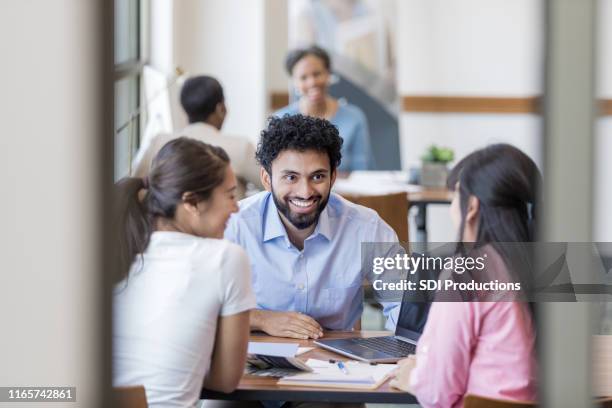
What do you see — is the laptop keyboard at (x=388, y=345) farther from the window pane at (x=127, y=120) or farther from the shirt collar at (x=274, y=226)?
the window pane at (x=127, y=120)

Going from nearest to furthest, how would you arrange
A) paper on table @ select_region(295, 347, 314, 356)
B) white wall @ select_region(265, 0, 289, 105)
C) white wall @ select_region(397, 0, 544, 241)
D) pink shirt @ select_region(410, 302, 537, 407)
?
pink shirt @ select_region(410, 302, 537, 407)
paper on table @ select_region(295, 347, 314, 356)
white wall @ select_region(265, 0, 289, 105)
white wall @ select_region(397, 0, 544, 241)

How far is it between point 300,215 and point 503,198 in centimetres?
66

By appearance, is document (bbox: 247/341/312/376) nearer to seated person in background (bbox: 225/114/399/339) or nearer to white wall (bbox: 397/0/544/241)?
seated person in background (bbox: 225/114/399/339)

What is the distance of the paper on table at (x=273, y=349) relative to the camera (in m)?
1.93

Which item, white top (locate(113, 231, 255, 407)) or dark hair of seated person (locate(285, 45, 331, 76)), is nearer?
white top (locate(113, 231, 255, 407))

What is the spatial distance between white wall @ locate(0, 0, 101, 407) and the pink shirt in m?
0.70

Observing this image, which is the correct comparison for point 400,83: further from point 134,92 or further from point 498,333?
point 498,333

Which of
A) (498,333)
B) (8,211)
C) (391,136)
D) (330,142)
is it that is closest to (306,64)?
(391,136)

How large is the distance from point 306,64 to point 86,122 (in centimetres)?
334

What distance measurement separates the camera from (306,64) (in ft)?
14.2

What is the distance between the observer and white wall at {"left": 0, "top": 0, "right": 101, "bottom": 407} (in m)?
1.91

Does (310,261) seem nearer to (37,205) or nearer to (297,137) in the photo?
Result: (297,137)

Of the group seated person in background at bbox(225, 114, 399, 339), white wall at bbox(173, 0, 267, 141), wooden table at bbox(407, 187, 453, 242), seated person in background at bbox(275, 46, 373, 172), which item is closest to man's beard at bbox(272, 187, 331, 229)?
seated person in background at bbox(225, 114, 399, 339)

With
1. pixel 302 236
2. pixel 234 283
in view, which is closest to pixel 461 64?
pixel 302 236
